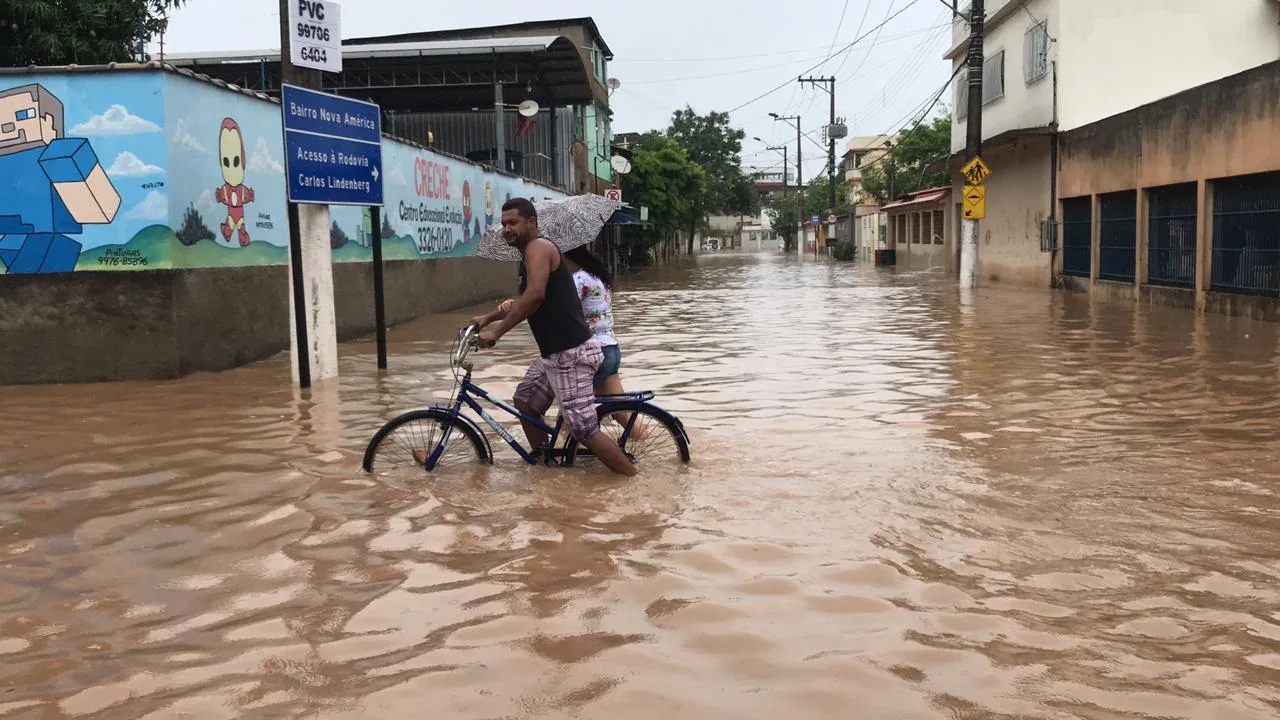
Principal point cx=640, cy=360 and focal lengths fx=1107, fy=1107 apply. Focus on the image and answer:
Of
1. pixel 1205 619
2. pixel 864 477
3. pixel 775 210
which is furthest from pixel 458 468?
pixel 775 210

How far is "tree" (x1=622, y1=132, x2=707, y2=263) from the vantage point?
56.1 metres

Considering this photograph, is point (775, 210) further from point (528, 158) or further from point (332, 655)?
point (332, 655)

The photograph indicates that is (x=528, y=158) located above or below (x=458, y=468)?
above

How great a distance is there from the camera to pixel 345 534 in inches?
208

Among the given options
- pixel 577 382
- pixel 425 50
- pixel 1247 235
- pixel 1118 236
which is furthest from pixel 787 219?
pixel 577 382

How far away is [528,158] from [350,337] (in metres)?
21.9

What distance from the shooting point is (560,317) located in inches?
237

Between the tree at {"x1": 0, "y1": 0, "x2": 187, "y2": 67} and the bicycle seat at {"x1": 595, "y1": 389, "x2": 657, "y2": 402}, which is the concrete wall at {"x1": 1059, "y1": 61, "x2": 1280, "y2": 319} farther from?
the tree at {"x1": 0, "y1": 0, "x2": 187, "y2": 67}

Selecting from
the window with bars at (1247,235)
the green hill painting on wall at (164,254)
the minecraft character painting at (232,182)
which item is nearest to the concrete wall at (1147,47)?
the window with bars at (1247,235)

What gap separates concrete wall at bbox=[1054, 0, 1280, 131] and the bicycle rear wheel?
2181 cm

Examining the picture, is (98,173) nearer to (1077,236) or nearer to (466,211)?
(466,211)

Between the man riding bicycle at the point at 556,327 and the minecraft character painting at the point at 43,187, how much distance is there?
608cm

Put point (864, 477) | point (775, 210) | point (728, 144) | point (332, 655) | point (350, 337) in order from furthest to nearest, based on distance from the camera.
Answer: point (775, 210)
point (728, 144)
point (350, 337)
point (864, 477)
point (332, 655)

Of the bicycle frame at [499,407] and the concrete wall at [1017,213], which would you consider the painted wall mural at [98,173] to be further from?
the concrete wall at [1017,213]
